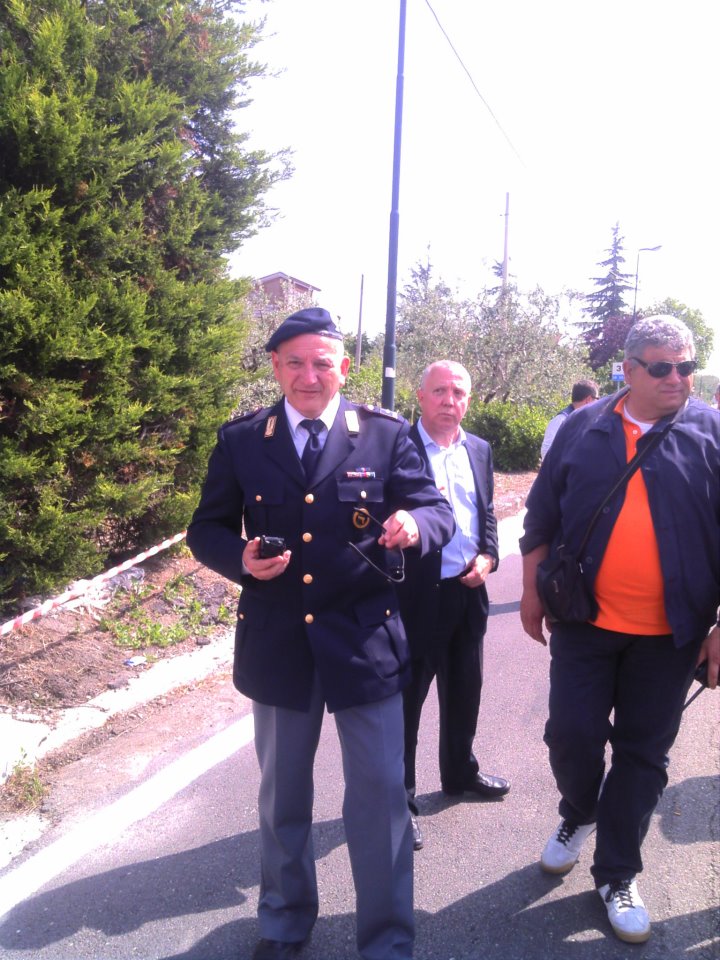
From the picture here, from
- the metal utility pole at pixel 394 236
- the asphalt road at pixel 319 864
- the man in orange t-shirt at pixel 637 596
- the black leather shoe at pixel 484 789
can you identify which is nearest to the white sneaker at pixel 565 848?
the asphalt road at pixel 319 864

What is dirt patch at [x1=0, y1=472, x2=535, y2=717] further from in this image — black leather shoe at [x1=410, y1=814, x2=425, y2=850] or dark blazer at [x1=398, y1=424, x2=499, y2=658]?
dark blazer at [x1=398, y1=424, x2=499, y2=658]

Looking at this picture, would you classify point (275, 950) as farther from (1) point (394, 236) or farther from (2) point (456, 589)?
(1) point (394, 236)

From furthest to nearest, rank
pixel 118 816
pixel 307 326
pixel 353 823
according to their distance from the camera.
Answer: pixel 118 816 → pixel 307 326 → pixel 353 823

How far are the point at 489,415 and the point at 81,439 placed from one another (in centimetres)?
1295

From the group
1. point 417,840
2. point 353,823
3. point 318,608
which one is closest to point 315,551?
point 318,608

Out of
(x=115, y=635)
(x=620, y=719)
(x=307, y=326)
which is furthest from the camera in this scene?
(x=115, y=635)

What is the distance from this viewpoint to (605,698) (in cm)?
293

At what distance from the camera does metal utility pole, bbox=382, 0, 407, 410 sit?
11.3 metres

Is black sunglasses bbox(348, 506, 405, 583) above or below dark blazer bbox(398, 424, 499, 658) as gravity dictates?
above

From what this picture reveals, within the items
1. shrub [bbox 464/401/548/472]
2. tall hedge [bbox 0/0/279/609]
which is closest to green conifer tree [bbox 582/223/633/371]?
shrub [bbox 464/401/548/472]

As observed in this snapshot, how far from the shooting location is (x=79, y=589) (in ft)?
18.2

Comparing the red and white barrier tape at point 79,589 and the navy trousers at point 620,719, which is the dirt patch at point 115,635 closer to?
the red and white barrier tape at point 79,589

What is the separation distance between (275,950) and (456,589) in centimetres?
154

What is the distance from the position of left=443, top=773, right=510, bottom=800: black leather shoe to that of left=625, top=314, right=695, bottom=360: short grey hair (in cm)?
205
